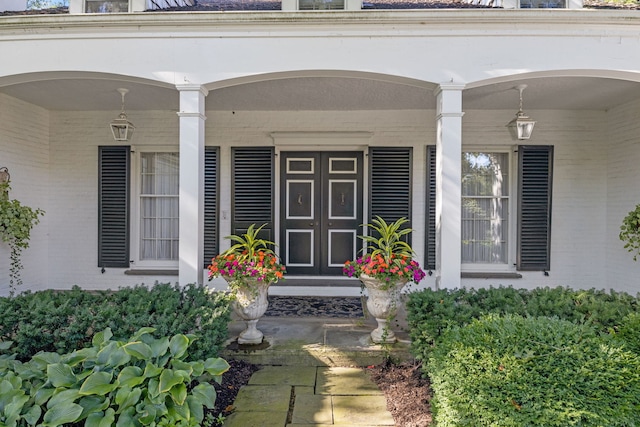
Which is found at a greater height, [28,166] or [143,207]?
[28,166]

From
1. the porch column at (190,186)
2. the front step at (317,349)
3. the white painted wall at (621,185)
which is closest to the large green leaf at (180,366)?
the front step at (317,349)

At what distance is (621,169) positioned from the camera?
507 cm

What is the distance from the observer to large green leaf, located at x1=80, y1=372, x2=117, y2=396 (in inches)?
66.0

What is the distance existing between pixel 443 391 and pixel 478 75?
2764 millimetres

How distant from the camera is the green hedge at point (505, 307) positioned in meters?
2.66

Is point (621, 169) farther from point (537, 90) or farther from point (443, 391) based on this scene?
point (443, 391)

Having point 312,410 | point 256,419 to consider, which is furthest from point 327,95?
point 256,419

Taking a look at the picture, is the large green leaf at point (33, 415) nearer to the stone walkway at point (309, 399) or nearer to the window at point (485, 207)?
the stone walkway at point (309, 399)

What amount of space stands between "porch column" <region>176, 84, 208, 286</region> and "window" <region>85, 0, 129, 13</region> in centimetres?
161

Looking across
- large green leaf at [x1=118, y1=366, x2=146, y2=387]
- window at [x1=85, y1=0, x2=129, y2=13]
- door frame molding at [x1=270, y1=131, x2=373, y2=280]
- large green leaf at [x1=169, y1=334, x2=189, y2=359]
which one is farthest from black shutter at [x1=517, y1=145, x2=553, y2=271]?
window at [x1=85, y1=0, x2=129, y2=13]

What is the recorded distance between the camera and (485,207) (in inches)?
221

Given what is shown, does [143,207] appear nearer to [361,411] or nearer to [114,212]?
[114,212]

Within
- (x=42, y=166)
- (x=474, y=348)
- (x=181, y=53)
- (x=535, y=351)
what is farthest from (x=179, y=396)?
(x=42, y=166)

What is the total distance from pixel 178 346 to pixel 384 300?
6.43ft
